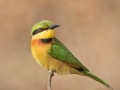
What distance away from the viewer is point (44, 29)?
2.63 meters

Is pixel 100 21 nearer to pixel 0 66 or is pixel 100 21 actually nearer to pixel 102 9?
pixel 102 9

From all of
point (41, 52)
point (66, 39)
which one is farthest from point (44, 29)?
point (66, 39)

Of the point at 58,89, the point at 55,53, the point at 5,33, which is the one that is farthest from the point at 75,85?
the point at 55,53

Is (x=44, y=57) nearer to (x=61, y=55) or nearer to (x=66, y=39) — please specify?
(x=61, y=55)

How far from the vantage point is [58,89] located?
238 inches

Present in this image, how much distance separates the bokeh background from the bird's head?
3.42 m

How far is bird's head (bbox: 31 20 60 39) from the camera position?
8.51 ft

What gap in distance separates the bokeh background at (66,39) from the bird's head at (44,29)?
3.42 meters

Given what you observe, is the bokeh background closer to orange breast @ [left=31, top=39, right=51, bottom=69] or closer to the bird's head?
orange breast @ [left=31, top=39, right=51, bottom=69]

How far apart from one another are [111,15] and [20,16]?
1755 millimetres

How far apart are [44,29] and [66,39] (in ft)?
13.5

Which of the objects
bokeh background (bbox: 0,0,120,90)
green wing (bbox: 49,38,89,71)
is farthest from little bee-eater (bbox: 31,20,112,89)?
bokeh background (bbox: 0,0,120,90)

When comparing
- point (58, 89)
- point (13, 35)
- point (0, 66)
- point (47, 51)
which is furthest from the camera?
point (13, 35)

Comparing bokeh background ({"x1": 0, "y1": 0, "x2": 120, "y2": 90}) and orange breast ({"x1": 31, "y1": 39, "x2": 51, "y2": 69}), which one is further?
bokeh background ({"x1": 0, "y1": 0, "x2": 120, "y2": 90})
